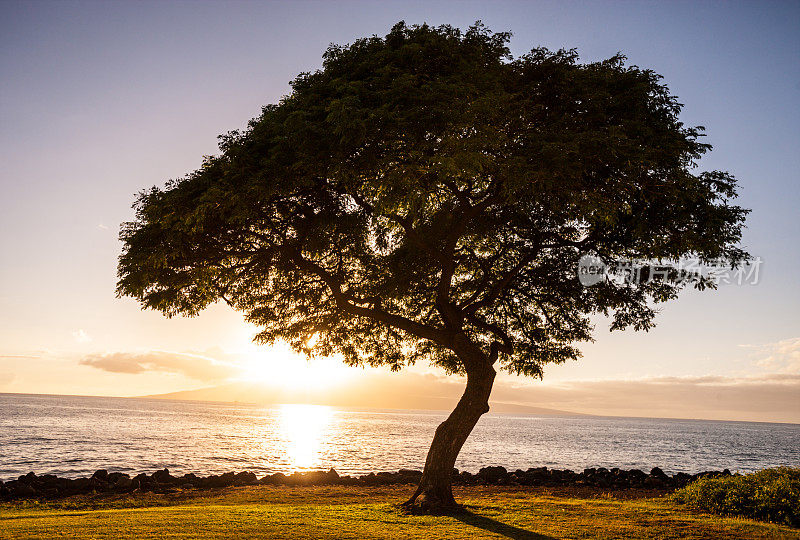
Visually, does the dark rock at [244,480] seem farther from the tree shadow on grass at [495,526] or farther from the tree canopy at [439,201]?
the tree shadow on grass at [495,526]

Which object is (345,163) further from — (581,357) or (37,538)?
(581,357)

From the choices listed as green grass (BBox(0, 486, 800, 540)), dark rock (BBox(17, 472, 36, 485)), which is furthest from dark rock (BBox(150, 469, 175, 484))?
green grass (BBox(0, 486, 800, 540))

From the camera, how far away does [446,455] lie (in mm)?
16906

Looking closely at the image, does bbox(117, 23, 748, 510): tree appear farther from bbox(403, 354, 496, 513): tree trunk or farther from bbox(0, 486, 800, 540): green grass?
bbox(0, 486, 800, 540): green grass

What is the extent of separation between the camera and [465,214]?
58.0ft

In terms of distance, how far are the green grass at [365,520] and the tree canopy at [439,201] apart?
5283 mm

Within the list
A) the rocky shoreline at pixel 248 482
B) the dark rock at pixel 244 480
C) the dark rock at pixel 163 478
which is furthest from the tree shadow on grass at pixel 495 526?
the dark rock at pixel 163 478

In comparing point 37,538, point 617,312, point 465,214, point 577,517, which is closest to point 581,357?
point 617,312

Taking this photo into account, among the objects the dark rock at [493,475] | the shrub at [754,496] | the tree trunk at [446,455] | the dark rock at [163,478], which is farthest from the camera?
the dark rock at [493,475]

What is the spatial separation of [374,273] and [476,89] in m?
7.58

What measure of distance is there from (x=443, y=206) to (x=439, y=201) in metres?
2.16

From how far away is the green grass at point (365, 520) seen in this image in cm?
1362

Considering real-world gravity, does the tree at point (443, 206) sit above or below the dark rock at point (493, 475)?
above

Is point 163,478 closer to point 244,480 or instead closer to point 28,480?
point 244,480
